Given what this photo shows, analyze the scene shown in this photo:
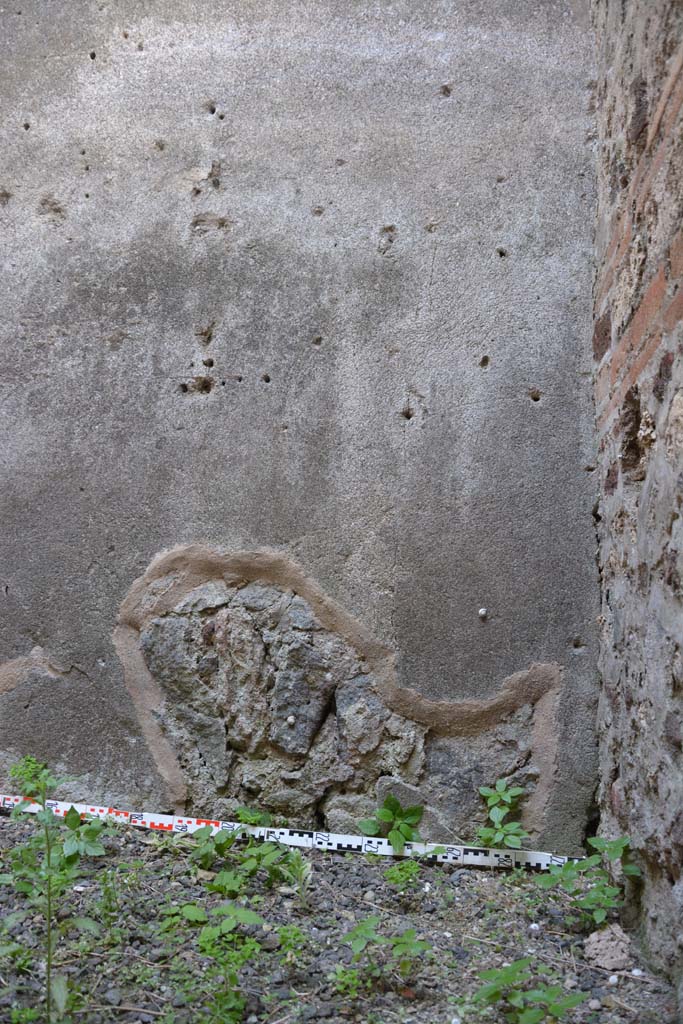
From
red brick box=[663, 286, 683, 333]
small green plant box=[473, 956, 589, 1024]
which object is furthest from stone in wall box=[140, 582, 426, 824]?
red brick box=[663, 286, 683, 333]

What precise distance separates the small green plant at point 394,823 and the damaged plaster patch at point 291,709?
5 cm

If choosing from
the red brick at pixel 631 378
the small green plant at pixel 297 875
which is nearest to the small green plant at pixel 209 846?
the small green plant at pixel 297 875

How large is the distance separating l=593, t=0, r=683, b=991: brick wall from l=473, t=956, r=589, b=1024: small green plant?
0.90 ft

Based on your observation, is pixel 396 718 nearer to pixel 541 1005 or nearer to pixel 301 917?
pixel 301 917

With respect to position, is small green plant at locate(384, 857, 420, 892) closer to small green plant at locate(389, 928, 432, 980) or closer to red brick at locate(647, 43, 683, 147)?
small green plant at locate(389, 928, 432, 980)

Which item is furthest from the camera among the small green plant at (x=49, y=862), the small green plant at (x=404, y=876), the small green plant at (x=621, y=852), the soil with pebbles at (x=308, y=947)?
→ the small green plant at (x=404, y=876)

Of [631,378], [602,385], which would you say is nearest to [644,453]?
[631,378]

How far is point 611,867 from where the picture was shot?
2234 mm

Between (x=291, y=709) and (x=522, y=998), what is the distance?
111cm

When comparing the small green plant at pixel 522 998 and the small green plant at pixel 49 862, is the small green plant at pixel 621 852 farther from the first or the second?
the small green plant at pixel 49 862

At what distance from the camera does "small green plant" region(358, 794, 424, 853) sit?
2.48 metres

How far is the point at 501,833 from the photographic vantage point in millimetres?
2430

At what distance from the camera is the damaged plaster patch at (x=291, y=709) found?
258 centimetres

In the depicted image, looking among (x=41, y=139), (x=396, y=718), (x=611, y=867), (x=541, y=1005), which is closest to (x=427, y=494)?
(x=396, y=718)
